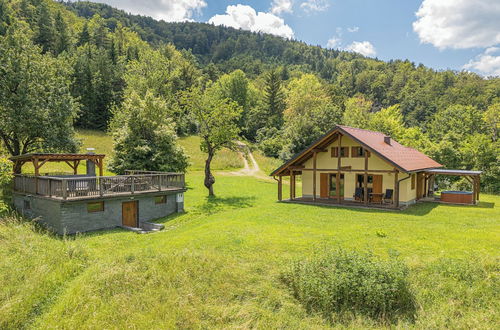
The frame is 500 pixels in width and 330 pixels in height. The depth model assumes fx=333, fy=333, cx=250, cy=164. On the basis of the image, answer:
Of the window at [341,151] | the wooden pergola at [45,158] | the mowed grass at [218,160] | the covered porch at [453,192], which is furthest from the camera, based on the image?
the mowed grass at [218,160]

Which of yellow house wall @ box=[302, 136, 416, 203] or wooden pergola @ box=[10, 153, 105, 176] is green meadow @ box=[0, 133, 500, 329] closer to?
wooden pergola @ box=[10, 153, 105, 176]

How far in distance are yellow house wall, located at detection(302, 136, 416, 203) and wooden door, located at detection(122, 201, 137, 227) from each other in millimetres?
12373

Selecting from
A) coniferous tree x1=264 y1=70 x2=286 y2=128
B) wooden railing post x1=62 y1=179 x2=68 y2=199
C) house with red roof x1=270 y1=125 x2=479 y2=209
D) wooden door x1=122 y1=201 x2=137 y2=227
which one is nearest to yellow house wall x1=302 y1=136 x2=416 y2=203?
house with red roof x1=270 y1=125 x2=479 y2=209

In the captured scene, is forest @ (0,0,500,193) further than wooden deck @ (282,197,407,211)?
Yes

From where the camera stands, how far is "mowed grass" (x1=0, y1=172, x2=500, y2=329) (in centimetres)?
882

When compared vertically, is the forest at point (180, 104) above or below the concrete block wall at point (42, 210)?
above

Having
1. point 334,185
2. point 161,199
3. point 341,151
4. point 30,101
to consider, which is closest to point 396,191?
point 341,151

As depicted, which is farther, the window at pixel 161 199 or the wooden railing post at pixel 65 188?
the window at pixel 161 199

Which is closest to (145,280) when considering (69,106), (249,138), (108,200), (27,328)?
(27,328)

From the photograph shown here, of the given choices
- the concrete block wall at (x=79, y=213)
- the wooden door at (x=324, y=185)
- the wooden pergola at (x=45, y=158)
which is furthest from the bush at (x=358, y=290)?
the wooden pergola at (x=45, y=158)

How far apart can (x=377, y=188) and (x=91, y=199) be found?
1749 cm

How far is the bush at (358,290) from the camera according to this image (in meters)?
9.14

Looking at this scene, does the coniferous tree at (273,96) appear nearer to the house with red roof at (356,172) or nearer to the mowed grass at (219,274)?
the house with red roof at (356,172)

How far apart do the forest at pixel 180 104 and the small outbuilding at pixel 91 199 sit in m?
5.26
